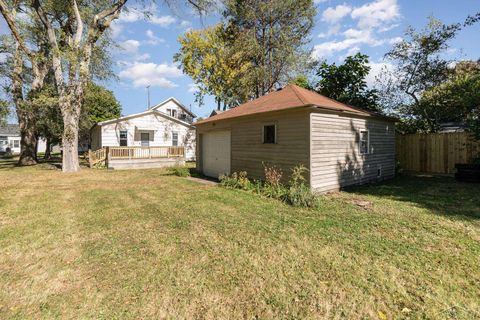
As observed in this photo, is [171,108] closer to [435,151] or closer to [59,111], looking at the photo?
[59,111]

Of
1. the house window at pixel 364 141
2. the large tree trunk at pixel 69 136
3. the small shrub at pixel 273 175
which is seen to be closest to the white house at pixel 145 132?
the large tree trunk at pixel 69 136

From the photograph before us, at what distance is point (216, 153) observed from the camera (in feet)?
40.7

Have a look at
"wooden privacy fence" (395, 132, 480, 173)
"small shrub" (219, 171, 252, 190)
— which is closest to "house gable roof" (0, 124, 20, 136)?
"small shrub" (219, 171, 252, 190)

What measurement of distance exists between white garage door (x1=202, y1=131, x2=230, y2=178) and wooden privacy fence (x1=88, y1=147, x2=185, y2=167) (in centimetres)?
576

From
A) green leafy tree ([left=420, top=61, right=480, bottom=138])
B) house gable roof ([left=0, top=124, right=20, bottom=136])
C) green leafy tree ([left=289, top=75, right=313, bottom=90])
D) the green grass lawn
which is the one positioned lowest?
the green grass lawn

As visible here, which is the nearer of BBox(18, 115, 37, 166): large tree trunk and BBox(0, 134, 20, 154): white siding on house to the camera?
Result: BBox(18, 115, 37, 166): large tree trunk

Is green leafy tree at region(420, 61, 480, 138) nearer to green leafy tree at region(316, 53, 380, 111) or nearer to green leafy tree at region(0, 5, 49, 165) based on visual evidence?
green leafy tree at region(316, 53, 380, 111)

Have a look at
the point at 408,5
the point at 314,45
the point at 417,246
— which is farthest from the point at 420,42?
the point at 417,246

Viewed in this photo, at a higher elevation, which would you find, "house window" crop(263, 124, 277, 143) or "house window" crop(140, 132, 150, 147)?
"house window" crop(140, 132, 150, 147)

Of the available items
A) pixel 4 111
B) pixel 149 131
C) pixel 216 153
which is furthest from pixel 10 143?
pixel 216 153

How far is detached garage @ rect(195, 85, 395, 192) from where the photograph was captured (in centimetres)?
793

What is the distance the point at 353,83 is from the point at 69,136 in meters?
17.0

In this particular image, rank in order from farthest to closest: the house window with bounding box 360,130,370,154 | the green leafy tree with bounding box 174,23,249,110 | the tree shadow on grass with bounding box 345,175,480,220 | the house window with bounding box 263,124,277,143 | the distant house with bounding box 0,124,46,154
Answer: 1. the distant house with bounding box 0,124,46,154
2. the green leafy tree with bounding box 174,23,249,110
3. the house window with bounding box 360,130,370,154
4. the house window with bounding box 263,124,277,143
5. the tree shadow on grass with bounding box 345,175,480,220

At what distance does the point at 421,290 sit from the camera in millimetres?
2855
